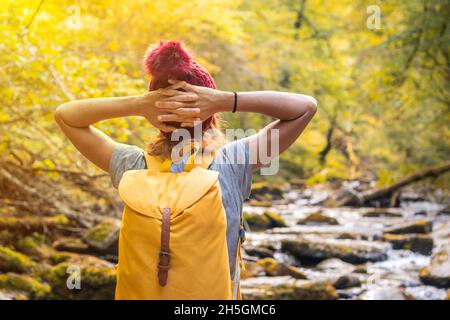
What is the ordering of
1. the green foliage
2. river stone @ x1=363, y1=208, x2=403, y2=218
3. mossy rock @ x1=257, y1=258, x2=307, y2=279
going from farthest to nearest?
river stone @ x1=363, y1=208, x2=403, y2=218, mossy rock @ x1=257, y1=258, x2=307, y2=279, the green foliage

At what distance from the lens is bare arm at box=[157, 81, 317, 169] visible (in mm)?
1491

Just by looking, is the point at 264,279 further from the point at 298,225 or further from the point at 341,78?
the point at 341,78

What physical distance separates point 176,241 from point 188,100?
365 millimetres

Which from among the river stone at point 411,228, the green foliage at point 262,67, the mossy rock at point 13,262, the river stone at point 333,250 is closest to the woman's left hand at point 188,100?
the green foliage at point 262,67

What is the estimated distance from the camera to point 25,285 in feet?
16.1

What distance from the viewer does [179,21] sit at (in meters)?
8.39

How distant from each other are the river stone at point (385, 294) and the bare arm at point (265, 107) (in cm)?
455

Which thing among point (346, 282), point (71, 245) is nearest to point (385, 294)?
point (346, 282)

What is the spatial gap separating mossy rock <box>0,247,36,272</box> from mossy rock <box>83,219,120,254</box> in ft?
2.66

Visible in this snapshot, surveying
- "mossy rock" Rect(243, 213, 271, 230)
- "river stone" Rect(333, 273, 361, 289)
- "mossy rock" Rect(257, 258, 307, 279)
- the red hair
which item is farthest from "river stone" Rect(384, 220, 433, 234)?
the red hair

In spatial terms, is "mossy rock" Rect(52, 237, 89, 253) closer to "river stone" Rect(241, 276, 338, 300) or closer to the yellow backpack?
"river stone" Rect(241, 276, 338, 300)

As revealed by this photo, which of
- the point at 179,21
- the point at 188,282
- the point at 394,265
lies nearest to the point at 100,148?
the point at 188,282

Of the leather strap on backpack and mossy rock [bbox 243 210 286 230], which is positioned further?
mossy rock [bbox 243 210 286 230]

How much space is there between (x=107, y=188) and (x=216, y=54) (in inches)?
182
